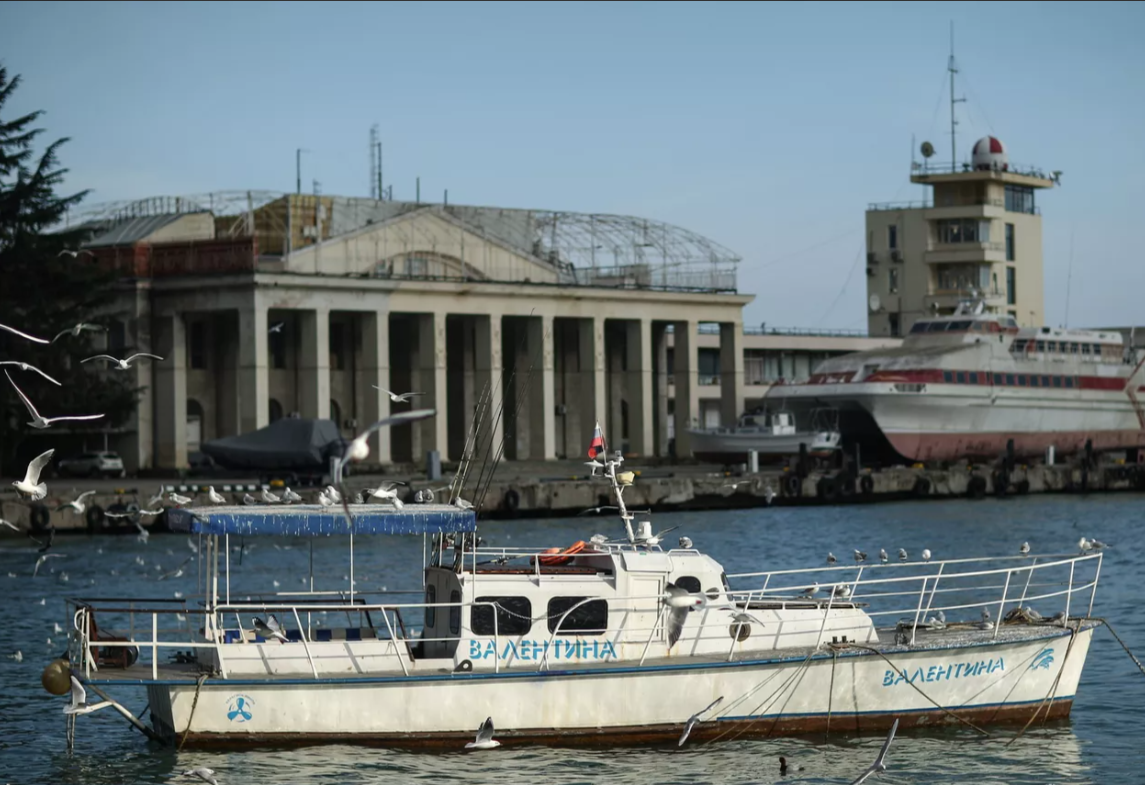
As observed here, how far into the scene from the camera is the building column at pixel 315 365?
85125 mm

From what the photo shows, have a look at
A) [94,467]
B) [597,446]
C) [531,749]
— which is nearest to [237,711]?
[531,749]

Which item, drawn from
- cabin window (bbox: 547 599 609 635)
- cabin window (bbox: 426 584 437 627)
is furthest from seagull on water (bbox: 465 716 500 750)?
cabin window (bbox: 426 584 437 627)

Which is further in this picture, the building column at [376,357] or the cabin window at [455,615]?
the building column at [376,357]

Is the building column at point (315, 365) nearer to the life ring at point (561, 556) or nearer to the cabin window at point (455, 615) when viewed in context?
the life ring at point (561, 556)

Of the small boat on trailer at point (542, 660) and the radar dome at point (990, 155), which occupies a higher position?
the radar dome at point (990, 155)

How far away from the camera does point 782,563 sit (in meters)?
50.0

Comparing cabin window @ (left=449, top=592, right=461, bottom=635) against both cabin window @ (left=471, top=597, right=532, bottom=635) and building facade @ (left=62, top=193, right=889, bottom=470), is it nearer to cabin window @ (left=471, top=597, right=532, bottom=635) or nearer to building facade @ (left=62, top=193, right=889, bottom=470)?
cabin window @ (left=471, top=597, right=532, bottom=635)

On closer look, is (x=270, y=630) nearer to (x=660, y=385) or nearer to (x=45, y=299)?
(x=45, y=299)

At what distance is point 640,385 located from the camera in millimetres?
98375

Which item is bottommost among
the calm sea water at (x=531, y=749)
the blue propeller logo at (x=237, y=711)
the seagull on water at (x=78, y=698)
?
the calm sea water at (x=531, y=749)

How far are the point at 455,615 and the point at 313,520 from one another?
2425 mm

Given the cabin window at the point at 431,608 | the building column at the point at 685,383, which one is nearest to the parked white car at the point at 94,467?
the building column at the point at 685,383

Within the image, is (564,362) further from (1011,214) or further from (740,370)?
(1011,214)

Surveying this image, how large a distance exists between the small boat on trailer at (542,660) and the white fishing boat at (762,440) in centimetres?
6276
